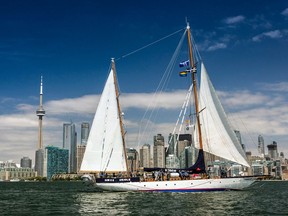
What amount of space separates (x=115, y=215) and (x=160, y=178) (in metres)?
24.4

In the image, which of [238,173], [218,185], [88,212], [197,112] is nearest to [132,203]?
[88,212]

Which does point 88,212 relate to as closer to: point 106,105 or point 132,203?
point 132,203

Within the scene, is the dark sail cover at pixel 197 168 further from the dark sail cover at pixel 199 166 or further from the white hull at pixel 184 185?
the white hull at pixel 184 185

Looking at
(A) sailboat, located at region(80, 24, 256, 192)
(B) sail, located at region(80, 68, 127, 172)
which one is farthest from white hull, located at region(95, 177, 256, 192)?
(B) sail, located at region(80, 68, 127, 172)

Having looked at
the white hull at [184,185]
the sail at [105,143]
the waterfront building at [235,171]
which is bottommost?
the white hull at [184,185]

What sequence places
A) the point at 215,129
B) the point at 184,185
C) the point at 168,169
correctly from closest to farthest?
the point at 184,185 < the point at 168,169 < the point at 215,129

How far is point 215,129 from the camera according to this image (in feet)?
205

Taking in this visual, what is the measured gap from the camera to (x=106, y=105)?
66062 mm

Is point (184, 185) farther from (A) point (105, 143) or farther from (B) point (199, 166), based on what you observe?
(A) point (105, 143)

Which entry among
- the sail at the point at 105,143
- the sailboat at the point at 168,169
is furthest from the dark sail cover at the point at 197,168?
the sail at the point at 105,143

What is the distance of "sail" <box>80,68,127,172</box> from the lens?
65500 mm

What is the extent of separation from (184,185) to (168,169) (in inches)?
144

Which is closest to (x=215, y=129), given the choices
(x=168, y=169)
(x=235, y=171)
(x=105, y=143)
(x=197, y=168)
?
(x=197, y=168)

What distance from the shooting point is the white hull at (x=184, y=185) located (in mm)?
59375
